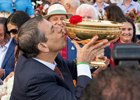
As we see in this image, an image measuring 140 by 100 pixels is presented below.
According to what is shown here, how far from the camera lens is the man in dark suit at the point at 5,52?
3.74m

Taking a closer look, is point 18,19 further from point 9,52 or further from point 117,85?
point 117,85

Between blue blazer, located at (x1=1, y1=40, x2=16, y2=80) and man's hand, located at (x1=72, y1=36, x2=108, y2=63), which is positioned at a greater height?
man's hand, located at (x1=72, y1=36, x2=108, y2=63)

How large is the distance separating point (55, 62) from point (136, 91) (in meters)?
1.58

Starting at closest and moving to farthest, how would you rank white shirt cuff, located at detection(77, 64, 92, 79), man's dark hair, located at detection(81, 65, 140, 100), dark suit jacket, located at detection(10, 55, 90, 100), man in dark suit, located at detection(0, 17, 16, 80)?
man's dark hair, located at detection(81, 65, 140, 100) → dark suit jacket, located at detection(10, 55, 90, 100) → white shirt cuff, located at detection(77, 64, 92, 79) → man in dark suit, located at detection(0, 17, 16, 80)

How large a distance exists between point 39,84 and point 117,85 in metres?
1.17

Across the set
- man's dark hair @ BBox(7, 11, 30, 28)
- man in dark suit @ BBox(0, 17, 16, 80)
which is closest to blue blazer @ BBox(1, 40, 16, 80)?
man in dark suit @ BBox(0, 17, 16, 80)

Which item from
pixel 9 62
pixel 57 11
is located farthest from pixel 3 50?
pixel 57 11

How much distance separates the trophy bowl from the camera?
230 cm

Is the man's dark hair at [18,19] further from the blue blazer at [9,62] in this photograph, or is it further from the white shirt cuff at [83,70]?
the white shirt cuff at [83,70]

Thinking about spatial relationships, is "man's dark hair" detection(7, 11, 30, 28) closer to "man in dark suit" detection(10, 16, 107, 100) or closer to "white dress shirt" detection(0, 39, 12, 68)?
"white dress shirt" detection(0, 39, 12, 68)

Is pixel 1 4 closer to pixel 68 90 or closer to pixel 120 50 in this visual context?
pixel 68 90

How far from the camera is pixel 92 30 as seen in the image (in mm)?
2309

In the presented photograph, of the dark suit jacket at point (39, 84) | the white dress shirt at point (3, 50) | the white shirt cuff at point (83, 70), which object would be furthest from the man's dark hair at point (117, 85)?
the white dress shirt at point (3, 50)

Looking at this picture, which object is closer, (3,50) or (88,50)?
(88,50)
